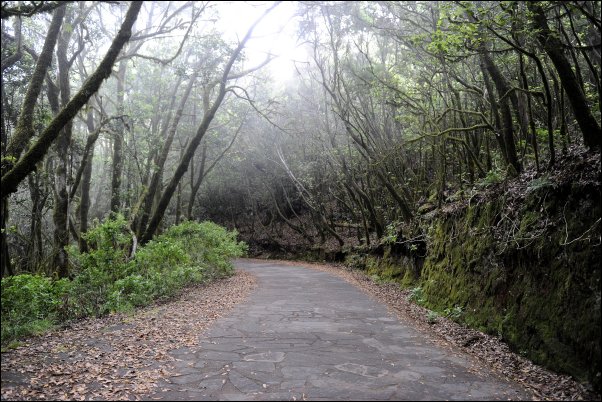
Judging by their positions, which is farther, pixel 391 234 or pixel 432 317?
pixel 391 234

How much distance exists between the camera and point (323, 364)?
5.47 m

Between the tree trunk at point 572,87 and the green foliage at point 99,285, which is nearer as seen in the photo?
the tree trunk at point 572,87

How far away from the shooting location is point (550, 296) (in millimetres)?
5562

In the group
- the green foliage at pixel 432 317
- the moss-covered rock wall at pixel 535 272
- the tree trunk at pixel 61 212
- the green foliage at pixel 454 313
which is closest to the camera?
the moss-covered rock wall at pixel 535 272

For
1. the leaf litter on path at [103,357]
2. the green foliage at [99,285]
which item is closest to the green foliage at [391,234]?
the green foliage at [99,285]

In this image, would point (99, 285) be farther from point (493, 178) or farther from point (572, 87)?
point (572, 87)

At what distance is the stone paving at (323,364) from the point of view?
4531 mm

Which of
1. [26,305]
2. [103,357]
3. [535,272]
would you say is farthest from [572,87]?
[26,305]

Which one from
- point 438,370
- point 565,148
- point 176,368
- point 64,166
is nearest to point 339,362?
point 438,370

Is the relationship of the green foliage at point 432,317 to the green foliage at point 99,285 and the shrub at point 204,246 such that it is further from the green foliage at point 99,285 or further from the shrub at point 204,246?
the shrub at point 204,246

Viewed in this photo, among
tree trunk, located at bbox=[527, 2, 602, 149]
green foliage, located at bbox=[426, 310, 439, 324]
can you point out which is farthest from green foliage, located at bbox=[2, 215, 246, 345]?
tree trunk, located at bbox=[527, 2, 602, 149]

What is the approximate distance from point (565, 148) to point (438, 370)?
390cm

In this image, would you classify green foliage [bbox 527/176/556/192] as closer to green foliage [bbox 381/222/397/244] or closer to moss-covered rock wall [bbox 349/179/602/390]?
moss-covered rock wall [bbox 349/179/602/390]

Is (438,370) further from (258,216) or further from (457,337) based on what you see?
(258,216)
